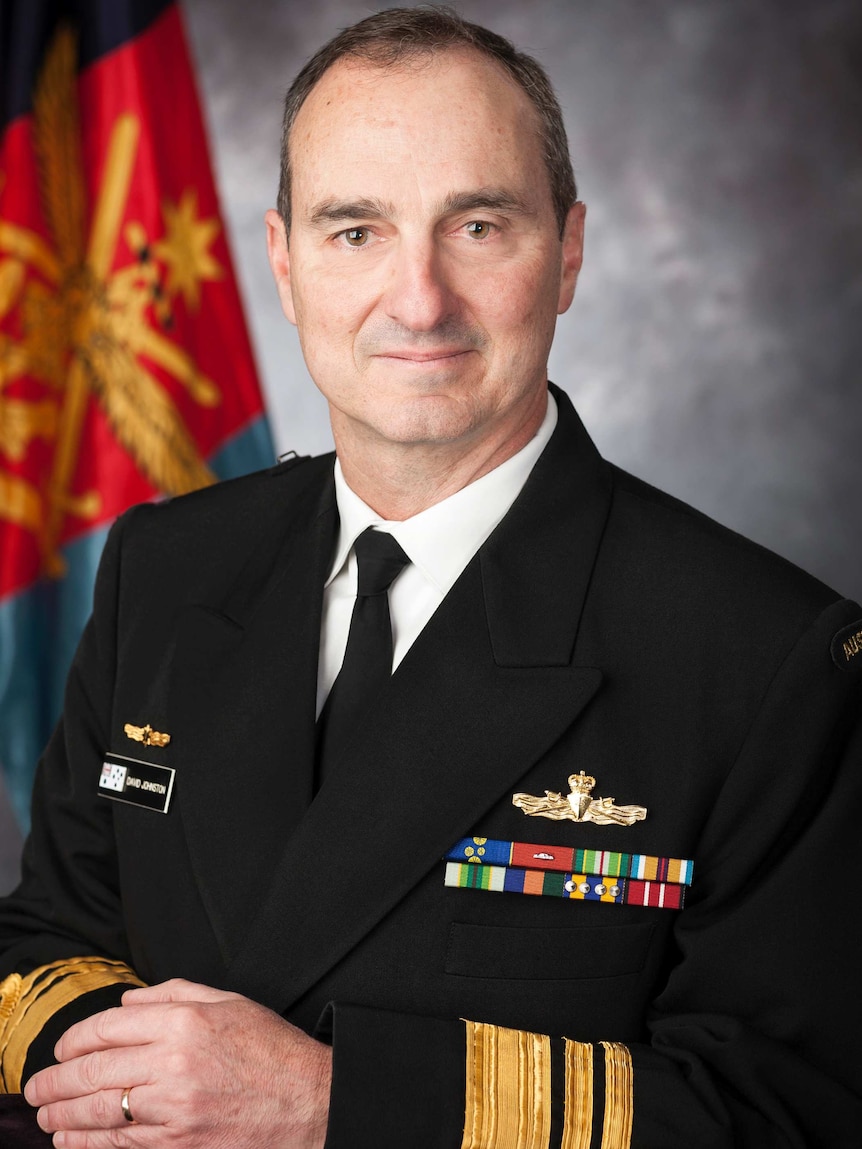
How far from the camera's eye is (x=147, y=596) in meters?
2.11

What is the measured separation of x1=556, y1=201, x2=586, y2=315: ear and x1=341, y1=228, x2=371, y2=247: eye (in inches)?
12.2

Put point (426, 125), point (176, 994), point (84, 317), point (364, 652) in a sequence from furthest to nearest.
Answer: point (84, 317) < point (364, 652) < point (426, 125) < point (176, 994)

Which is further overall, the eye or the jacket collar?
the eye

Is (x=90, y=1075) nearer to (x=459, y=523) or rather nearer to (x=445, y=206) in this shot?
(x=459, y=523)

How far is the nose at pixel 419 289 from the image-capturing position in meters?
1.72

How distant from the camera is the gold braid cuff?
6.02 ft

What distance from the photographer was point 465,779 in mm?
1666

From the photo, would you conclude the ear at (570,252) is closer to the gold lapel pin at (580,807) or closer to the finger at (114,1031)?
the gold lapel pin at (580,807)

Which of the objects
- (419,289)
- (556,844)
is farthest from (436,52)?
(556,844)

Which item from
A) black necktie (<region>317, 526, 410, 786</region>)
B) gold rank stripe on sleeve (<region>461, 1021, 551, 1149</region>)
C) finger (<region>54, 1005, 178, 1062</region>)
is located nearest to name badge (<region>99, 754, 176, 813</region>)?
black necktie (<region>317, 526, 410, 786</region>)

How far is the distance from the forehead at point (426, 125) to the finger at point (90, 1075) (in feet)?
3.70

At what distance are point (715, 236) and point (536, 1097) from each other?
3.10m

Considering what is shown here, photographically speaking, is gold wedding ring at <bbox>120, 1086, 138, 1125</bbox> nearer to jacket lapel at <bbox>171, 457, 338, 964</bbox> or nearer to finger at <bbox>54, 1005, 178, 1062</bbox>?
finger at <bbox>54, 1005, 178, 1062</bbox>

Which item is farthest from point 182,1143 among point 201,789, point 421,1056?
point 201,789
